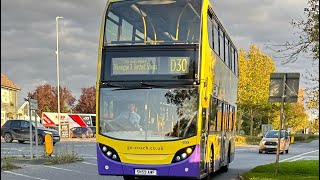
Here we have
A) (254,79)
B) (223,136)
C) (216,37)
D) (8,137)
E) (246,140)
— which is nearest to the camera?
(216,37)

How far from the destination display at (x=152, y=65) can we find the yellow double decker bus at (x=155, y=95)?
0.9 inches

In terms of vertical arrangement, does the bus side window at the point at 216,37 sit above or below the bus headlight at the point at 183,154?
above

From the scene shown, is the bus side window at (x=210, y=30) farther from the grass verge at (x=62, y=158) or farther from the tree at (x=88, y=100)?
the tree at (x=88, y=100)

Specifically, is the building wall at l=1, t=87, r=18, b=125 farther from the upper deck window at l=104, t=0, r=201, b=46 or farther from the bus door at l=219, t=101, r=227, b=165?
the upper deck window at l=104, t=0, r=201, b=46

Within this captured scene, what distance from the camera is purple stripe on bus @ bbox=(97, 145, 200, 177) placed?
11.3 meters

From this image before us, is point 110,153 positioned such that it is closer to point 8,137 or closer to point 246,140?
point 8,137

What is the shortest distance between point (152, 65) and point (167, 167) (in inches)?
97.2

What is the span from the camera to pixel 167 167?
37.3 feet

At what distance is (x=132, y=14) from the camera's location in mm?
12273

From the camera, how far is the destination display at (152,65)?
11.6 meters

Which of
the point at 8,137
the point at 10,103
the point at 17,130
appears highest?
the point at 10,103

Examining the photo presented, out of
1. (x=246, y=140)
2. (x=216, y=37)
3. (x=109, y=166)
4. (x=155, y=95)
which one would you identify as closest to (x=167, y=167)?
(x=109, y=166)

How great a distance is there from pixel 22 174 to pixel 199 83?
7072 mm

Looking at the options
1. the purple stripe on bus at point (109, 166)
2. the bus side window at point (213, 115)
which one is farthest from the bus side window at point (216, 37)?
the purple stripe on bus at point (109, 166)
